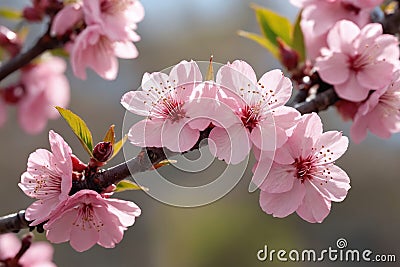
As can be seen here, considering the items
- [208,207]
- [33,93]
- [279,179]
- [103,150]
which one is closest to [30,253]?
[33,93]

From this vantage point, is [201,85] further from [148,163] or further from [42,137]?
[42,137]

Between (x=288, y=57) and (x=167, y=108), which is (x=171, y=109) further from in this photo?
(x=288, y=57)

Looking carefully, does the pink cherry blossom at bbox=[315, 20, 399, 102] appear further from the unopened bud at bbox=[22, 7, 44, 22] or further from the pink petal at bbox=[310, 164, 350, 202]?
the unopened bud at bbox=[22, 7, 44, 22]

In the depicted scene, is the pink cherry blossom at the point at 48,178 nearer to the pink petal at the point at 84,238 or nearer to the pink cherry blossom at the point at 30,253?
the pink petal at the point at 84,238

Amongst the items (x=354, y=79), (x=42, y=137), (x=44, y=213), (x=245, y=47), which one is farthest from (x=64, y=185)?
(x=245, y=47)

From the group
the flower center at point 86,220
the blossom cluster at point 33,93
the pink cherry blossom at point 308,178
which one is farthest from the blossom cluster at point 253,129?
the blossom cluster at point 33,93

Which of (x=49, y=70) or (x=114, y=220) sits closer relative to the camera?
(x=114, y=220)

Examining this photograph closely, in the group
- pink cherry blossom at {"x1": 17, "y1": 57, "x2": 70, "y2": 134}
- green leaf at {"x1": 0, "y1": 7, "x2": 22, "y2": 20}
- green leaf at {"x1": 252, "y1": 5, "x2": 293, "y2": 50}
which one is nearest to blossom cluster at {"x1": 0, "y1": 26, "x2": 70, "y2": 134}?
pink cherry blossom at {"x1": 17, "y1": 57, "x2": 70, "y2": 134}
